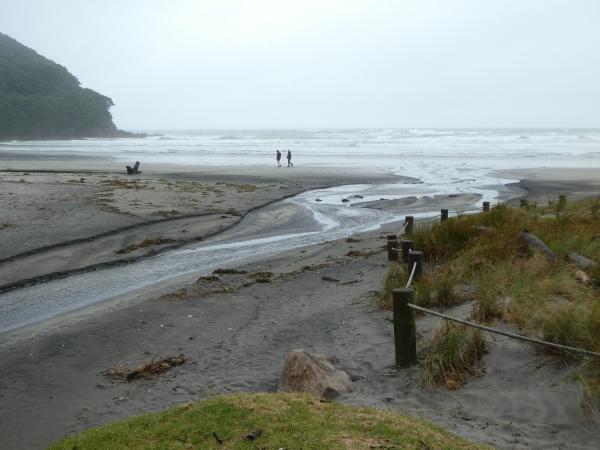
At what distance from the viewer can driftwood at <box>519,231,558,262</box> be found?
30.1 ft

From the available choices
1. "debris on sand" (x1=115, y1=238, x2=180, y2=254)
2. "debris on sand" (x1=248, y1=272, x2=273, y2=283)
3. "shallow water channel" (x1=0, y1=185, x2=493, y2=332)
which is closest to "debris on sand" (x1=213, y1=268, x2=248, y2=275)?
"debris on sand" (x1=248, y1=272, x2=273, y2=283)

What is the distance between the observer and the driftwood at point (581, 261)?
8484 mm

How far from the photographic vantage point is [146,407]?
5719 millimetres

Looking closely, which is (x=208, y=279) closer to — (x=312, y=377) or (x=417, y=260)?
(x=417, y=260)

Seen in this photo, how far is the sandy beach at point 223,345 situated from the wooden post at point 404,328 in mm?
206

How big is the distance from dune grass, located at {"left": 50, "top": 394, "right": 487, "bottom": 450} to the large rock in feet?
1.51

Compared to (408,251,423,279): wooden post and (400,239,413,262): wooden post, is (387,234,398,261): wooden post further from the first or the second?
(408,251,423,279): wooden post

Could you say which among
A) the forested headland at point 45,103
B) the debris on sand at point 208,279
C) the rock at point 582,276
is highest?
the forested headland at point 45,103

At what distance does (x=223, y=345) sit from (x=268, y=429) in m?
3.30

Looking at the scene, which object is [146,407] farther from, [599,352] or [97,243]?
[97,243]

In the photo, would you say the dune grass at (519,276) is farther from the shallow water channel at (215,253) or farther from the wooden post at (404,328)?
the shallow water channel at (215,253)

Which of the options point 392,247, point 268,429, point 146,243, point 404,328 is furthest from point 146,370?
point 146,243

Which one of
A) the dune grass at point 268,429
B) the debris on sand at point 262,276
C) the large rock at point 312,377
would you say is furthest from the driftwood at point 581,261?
the debris on sand at point 262,276

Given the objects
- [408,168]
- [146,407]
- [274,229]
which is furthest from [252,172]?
[146,407]
